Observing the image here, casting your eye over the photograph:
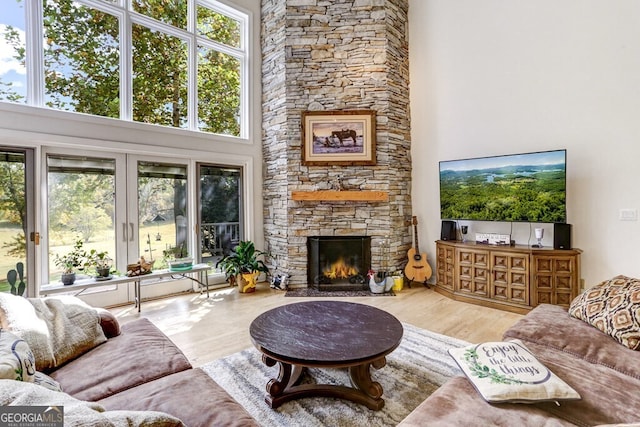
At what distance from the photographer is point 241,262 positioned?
4.36m

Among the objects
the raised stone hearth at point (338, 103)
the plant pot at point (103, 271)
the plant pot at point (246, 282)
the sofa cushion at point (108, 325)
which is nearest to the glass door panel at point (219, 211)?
the plant pot at point (246, 282)

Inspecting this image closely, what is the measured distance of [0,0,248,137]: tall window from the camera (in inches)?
123

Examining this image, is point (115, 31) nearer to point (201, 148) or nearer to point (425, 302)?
point (201, 148)

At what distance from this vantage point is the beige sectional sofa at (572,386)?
1.11 metres

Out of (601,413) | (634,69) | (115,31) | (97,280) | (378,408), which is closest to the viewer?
(601,413)

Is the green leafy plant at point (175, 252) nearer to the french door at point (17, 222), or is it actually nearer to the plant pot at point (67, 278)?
the plant pot at point (67, 278)

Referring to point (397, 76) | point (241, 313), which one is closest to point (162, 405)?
point (241, 313)

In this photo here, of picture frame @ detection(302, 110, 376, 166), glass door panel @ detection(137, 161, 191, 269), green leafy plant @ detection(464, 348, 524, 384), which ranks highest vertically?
picture frame @ detection(302, 110, 376, 166)

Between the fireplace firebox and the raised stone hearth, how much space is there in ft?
0.31

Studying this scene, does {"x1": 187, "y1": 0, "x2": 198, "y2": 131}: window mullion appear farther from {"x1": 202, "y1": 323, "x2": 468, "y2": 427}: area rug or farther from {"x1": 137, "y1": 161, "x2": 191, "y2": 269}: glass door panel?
{"x1": 202, "y1": 323, "x2": 468, "y2": 427}: area rug

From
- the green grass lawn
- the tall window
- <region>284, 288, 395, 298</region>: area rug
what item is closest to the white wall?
<region>284, 288, 395, 298</region>: area rug

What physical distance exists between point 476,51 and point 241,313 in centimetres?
Answer: 462

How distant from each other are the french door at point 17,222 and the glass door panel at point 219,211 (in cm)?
180

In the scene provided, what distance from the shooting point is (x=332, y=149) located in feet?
14.5
